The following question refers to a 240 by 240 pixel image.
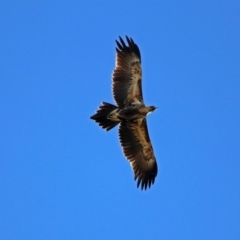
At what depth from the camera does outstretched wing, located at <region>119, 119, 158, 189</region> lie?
19641 mm

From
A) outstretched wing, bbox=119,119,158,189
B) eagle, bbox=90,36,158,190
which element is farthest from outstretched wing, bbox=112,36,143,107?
outstretched wing, bbox=119,119,158,189

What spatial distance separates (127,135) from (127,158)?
0.70m

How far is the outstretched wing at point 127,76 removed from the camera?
62.8 feet

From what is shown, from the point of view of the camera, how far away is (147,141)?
20.0 m

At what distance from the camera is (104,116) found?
61.6ft

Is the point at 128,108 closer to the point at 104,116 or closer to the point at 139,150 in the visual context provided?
the point at 104,116

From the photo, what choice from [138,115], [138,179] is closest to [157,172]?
[138,179]

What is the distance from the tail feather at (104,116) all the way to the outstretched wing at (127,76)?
40 centimetres

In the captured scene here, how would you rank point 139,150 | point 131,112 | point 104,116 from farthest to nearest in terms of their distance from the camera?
point 139,150
point 131,112
point 104,116

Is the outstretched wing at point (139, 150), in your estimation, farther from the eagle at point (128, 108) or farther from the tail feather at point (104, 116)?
the tail feather at point (104, 116)

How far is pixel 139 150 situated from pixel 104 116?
6.22 feet

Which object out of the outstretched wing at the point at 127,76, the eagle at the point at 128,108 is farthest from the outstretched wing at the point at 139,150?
the outstretched wing at the point at 127,76

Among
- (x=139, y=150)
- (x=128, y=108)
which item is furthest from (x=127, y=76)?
(x=139, y=150)

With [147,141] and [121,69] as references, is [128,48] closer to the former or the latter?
[121,69]
